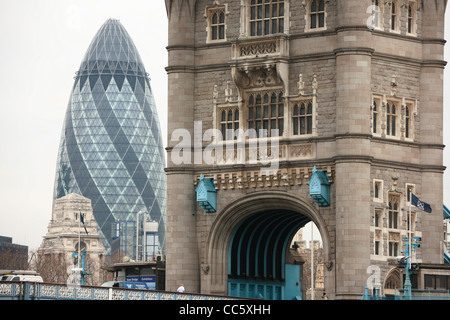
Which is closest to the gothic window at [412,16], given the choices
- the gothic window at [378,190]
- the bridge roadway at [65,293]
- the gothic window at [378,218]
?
the gothic window at [378,190]

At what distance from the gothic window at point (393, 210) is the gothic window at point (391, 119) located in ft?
11.5

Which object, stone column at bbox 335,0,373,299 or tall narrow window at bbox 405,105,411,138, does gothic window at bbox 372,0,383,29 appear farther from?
tall narrow window at bbox 405,105,411,138

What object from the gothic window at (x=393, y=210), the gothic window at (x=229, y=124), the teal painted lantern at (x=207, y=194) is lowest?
the gothic window at (x=393, y=210)

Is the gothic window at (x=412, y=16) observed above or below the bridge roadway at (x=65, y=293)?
above

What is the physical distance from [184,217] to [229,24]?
11.3 m

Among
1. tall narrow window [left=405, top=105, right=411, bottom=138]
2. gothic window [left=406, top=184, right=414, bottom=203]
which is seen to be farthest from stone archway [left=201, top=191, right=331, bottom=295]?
tall narrow window [left=405, top=105, right=411, bottom=138]

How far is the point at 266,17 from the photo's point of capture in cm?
7238

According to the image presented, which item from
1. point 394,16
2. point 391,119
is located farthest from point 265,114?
point 394,16

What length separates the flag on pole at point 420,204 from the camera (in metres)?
68.9

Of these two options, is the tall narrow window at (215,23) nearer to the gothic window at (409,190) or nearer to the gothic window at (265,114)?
the gothic window at (265,114)

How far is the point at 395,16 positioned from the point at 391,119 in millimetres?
5782

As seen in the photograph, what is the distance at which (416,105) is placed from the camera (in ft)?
235

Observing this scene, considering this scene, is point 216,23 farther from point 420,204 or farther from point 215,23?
point 420,204
